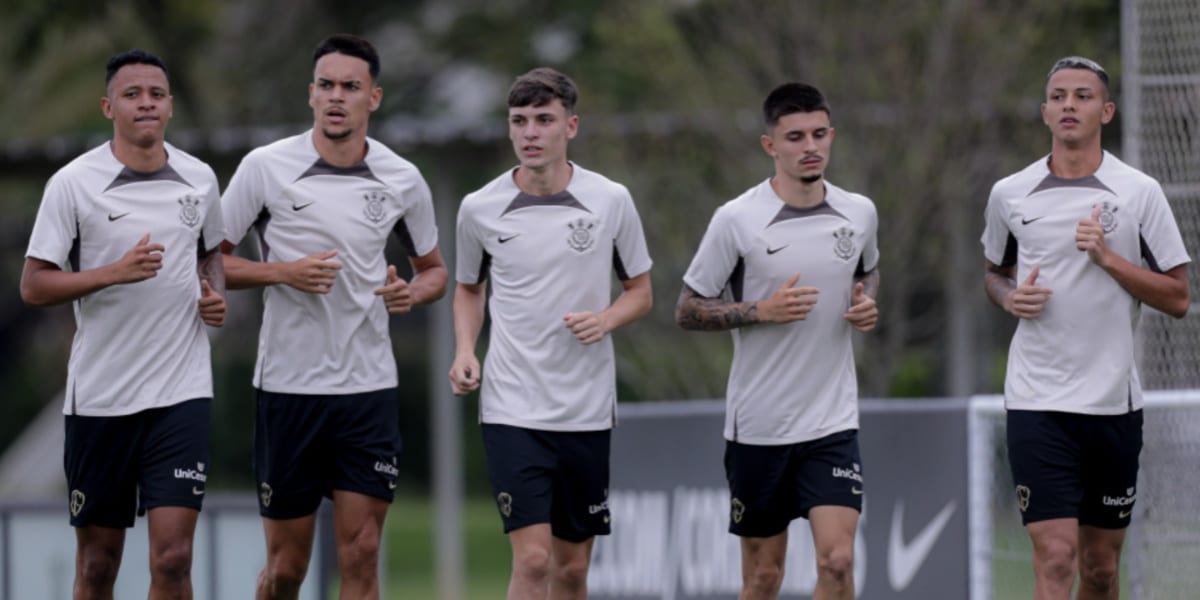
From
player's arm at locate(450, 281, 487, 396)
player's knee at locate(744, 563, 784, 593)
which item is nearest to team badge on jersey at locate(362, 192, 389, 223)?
player's arm at locate(450, 281, 487, 396)

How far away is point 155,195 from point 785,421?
295 centimetres

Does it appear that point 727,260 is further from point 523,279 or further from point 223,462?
point 223,462

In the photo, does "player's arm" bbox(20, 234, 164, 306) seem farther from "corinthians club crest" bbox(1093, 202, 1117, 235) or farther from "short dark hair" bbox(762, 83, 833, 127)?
"corinthians club crest" bbox(1093, 202, 1117, 235)

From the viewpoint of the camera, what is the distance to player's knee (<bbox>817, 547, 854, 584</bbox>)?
8.14 meters

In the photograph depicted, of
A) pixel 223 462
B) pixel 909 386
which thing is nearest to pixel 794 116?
pixel 909 386

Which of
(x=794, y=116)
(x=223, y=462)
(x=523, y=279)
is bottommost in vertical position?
(x=223, y=462)

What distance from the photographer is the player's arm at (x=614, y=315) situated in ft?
26.9

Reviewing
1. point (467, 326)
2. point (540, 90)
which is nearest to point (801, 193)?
point (540, 90)

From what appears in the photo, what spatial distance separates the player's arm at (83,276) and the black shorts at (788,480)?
2.73 metres

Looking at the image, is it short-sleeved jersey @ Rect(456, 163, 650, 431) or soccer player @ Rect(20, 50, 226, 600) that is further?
short-sleeved jersey @ Rect(456, 163, 650, 431)

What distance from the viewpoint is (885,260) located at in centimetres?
1558

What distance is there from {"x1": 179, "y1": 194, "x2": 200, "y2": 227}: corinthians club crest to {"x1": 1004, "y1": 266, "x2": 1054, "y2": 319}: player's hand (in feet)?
11.9

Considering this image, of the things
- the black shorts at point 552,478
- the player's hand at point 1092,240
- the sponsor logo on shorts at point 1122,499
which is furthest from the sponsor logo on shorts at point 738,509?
the player's hand at point 1092,240

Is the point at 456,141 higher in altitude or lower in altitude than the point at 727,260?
higher
